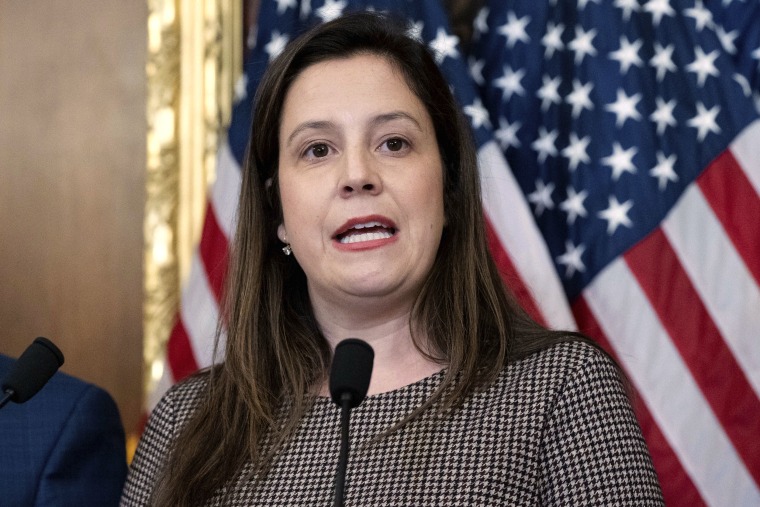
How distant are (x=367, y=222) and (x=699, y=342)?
1.04 m

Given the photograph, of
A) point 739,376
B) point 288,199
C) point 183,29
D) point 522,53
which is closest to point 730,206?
point 739,376

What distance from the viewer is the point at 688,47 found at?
2545mm

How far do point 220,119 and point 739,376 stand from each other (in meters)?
1.36

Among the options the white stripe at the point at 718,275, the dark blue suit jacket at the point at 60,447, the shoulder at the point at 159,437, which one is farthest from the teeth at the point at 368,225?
the white stripe at the point at 718,275

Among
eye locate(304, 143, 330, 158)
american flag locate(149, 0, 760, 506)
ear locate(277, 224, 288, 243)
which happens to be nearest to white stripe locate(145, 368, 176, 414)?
american flag locate(149, 0, 760, 506)

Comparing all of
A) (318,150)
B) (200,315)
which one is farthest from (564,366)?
(200,315)

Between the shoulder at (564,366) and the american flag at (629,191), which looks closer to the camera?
the shoulder at (564,366)

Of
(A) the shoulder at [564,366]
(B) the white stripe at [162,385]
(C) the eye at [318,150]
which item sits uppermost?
(C) the eye at [318,150]

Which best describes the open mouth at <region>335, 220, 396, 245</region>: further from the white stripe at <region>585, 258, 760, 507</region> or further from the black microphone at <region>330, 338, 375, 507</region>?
the white stripe at <region>585, 258, 760, 507</region>

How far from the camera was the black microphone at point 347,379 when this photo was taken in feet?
3.80

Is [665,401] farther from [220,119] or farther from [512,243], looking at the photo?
[220,119]

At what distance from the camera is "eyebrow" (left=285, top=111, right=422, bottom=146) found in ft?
5.65

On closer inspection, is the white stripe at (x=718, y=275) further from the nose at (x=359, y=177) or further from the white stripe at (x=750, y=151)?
the nose at (x=359, y=177)

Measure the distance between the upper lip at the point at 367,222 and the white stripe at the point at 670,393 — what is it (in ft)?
3.09
